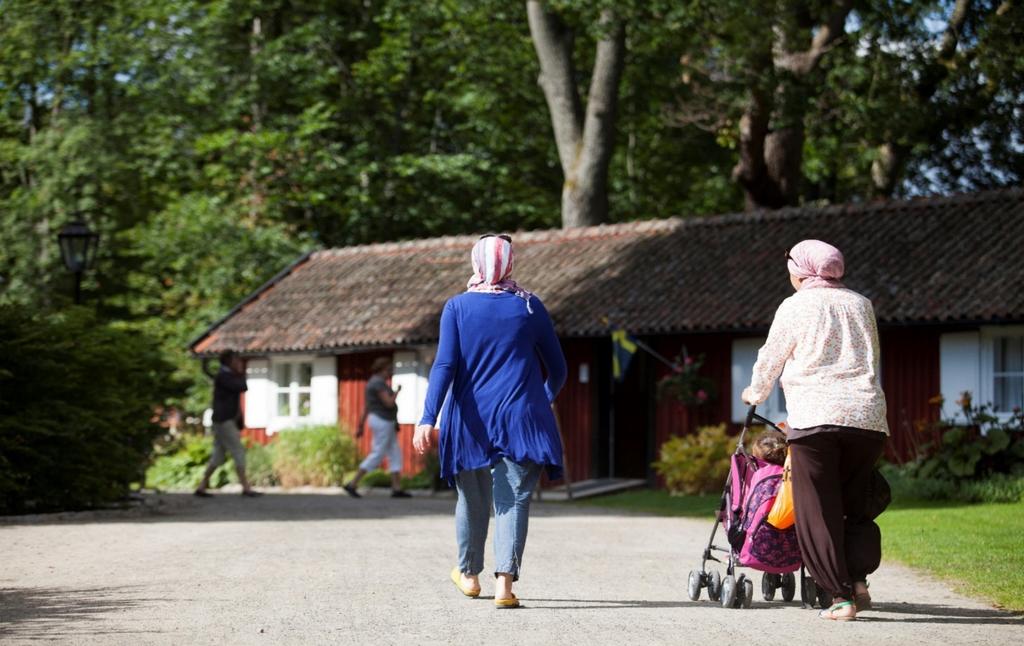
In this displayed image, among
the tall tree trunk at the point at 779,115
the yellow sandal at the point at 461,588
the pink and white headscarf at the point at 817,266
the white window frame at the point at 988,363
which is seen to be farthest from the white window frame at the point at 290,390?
the pink and white headscarf at the point at 817,266

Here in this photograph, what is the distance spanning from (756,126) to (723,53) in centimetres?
131

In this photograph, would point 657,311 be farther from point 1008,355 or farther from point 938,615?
point 938,615

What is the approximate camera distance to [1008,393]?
21.5 meters

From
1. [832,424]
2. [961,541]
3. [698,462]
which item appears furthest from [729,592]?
[698,462]

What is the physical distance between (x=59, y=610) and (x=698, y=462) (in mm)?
13837

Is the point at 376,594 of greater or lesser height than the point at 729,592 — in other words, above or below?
below

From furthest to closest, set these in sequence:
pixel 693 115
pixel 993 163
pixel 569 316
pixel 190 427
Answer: pixel 190 427 → pixel 993 163 → pixel 693 115 → pixel 569 316

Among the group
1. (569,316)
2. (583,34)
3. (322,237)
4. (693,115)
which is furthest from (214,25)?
(569,316)

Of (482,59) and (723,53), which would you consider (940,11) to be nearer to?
(723,53)

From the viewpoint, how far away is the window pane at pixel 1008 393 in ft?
70.3

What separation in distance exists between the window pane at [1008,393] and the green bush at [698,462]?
366 cm

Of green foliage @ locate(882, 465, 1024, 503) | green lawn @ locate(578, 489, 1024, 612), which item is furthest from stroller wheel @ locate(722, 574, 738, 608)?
green foliage @ locate(882, 465, 1024, 503)

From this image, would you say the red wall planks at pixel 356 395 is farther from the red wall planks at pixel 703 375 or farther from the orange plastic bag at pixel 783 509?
the orange plastic bag at pixel 783 509

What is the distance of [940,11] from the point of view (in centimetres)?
2562
